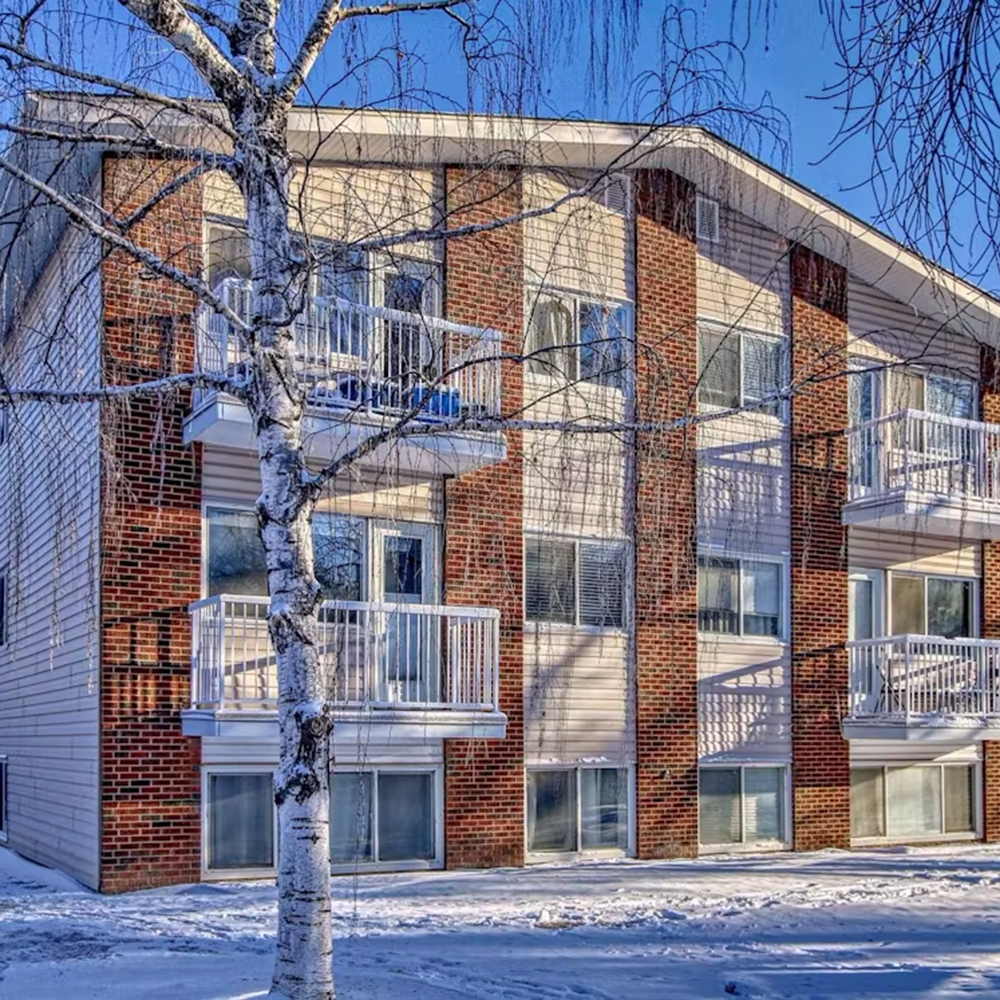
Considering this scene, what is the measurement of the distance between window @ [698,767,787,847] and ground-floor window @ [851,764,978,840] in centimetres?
132

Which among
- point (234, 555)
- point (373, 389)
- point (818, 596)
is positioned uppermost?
point (373, 389)

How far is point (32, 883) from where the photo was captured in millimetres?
12992

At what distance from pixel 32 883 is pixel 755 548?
8.62m

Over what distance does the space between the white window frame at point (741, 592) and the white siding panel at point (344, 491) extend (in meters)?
3.53

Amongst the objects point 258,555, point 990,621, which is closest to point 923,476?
point 990,621

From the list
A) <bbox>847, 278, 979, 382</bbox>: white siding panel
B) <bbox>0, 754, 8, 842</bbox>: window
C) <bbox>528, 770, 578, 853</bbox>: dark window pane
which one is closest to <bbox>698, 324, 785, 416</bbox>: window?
<bbox>847, 278, 979, 382</bbox>: white siding panel

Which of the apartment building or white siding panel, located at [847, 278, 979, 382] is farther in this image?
white siding panel, located at [847, 278, 979, 382]

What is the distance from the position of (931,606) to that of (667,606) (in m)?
4.52

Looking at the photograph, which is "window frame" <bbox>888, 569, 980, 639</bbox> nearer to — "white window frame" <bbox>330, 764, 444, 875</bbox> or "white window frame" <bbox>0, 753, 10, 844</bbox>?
"white window frame" <bbox>330, 764, 444, 875</bbox>

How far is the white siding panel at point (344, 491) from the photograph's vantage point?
42.5ft

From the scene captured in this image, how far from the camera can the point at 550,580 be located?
15.0 m

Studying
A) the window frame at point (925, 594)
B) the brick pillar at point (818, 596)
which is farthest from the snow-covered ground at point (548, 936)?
the window frame at point (925, 594)

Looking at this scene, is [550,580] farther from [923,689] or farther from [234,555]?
[923,689]

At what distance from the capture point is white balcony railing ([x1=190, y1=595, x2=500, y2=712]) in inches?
472
